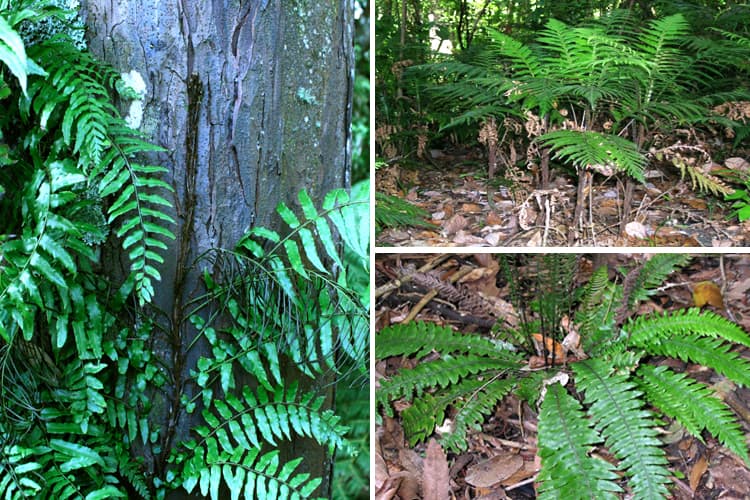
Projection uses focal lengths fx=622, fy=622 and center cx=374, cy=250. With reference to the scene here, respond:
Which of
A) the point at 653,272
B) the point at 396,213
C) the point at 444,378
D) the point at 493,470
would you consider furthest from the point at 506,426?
the point at 396,213

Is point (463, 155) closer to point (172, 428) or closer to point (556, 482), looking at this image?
point (556, 482)

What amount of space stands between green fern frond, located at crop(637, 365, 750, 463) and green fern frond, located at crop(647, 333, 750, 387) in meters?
0.06

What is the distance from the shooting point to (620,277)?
1.98 metres

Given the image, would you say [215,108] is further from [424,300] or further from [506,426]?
[506,426]

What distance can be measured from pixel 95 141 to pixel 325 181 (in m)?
0.58

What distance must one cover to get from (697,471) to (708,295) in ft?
1.74

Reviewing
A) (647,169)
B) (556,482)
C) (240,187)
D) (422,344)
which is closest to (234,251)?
(240,187)

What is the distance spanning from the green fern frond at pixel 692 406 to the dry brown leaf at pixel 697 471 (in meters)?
0.10

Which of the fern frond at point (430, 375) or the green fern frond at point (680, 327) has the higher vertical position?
the green fern frond at point (680, 327)

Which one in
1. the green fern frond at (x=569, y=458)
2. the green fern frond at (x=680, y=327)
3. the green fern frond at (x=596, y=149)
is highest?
the green fern frond at (x=596, y=149)

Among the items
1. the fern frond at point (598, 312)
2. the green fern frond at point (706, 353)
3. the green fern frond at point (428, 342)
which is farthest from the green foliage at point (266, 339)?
the green fern frond at point (706, 353)

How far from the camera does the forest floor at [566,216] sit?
1951 millimetres

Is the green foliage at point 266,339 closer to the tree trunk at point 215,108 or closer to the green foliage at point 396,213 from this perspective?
the tree trunk at point 215,108

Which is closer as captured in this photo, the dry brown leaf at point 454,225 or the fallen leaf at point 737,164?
the dry brown leaf at point 454,225
